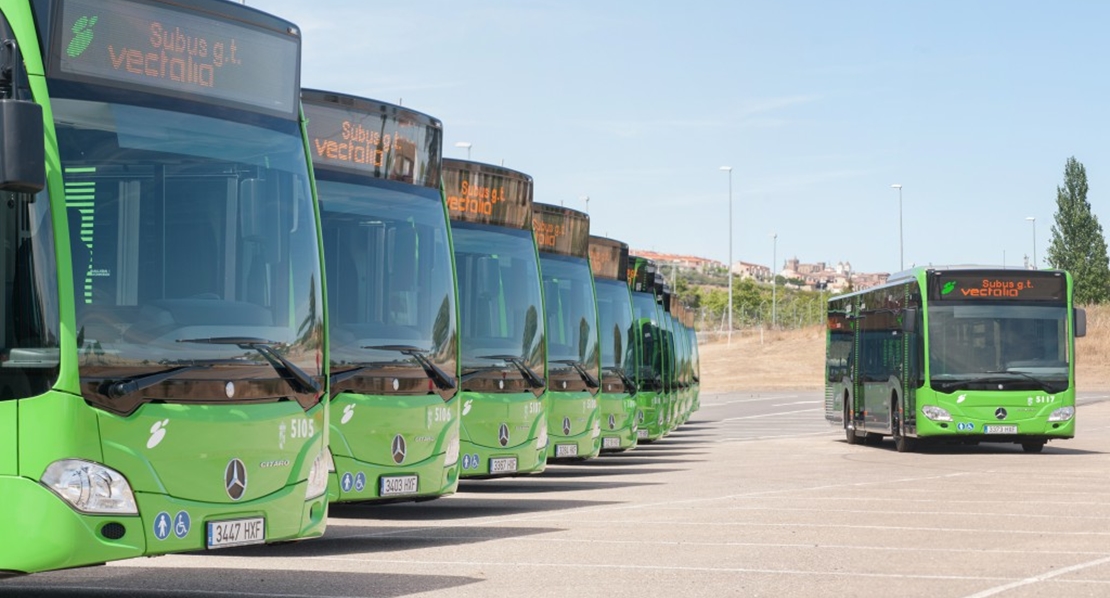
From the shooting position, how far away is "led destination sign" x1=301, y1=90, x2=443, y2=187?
12.9 metres

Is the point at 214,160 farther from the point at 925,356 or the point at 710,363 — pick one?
the point at 710,363

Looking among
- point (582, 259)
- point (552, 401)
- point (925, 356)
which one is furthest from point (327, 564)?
point (925, 356)

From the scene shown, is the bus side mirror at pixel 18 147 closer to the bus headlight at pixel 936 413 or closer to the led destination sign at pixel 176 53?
the led destination sign at pixel 176 53

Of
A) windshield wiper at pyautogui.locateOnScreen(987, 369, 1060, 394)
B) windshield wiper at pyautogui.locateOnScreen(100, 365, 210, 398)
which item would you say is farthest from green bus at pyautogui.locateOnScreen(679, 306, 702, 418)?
windshield wiper at pyautogui.locateOnScreen(100, 365, 210, 398)

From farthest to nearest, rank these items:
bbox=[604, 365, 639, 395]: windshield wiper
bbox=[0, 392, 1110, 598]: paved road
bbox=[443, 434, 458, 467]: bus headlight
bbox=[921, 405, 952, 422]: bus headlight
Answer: bbox=[921, 405, 952, 422]: bus headlight, bbox=[604, 365, 639, 395]: windshield wiper, bbox=[443, 434, 458, 467]: bus headlight, bbox=[0, 392, 1110, 598]: paved road

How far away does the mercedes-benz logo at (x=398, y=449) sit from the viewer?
1302cm

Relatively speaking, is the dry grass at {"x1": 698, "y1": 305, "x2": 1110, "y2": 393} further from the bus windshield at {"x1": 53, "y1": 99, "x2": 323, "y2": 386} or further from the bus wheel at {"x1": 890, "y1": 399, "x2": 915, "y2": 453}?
the bus windshield at {"x1": 53, "y1": 99, "x2": 323, "y2": 386}

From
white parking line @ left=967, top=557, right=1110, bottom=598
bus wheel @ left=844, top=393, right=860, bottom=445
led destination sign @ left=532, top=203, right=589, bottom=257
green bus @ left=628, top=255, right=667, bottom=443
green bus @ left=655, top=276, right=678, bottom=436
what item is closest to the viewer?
white parking line @ left=967, top=557, right=1110, bottom=598

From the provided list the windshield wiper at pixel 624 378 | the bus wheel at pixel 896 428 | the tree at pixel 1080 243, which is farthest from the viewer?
the tree at pixel 1080 243

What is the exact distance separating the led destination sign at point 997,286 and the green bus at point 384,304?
15394 mm

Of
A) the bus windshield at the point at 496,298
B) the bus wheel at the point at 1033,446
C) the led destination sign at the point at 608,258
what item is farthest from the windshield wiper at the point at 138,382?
the bus wheel at the point at 1033,446

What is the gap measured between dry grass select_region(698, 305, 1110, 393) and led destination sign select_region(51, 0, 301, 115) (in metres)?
65.3

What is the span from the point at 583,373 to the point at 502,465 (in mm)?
3773

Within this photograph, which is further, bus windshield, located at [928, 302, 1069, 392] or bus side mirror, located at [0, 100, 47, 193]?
bus windshield, located at [928, 302, 1069, 392]
